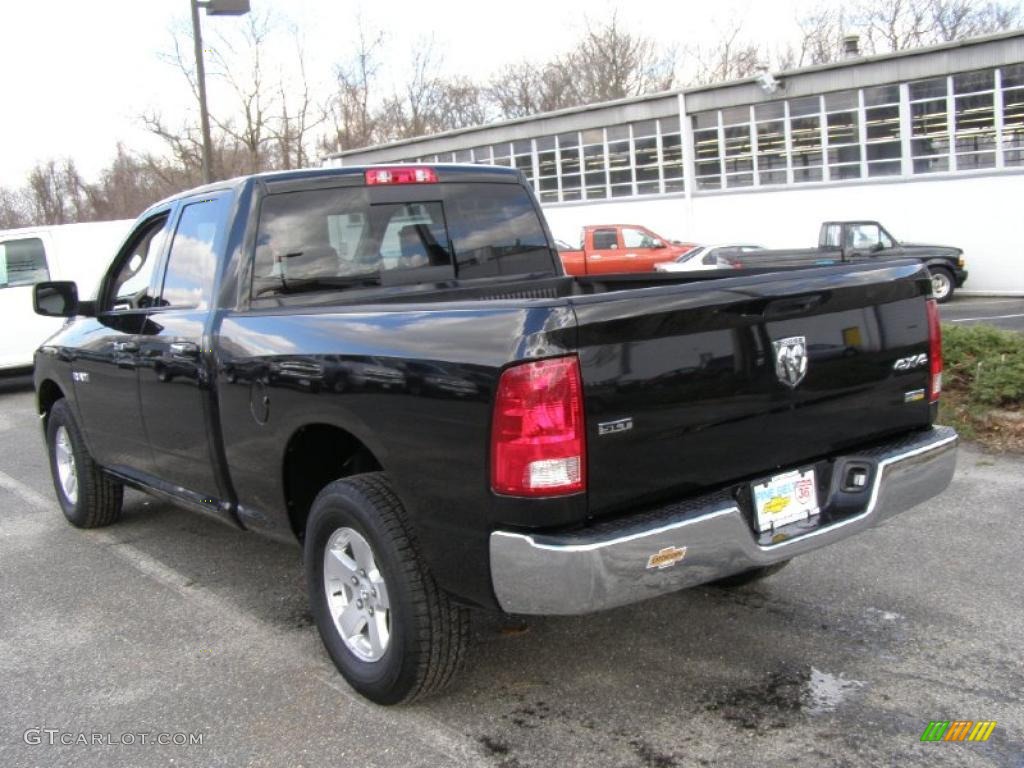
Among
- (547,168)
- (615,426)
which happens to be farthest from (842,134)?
(615,426)

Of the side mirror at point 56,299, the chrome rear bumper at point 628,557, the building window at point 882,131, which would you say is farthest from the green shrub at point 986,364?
the building window at point 882,131

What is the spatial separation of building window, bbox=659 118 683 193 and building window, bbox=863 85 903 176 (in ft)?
19.6

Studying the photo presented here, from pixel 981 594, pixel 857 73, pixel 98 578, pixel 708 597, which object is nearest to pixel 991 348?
pixel 981 594

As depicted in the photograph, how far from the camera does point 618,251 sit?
23500 mm

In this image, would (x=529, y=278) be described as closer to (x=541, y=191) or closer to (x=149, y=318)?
(x=149, y=318)

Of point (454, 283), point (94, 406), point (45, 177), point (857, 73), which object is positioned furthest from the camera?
point (45, 177)

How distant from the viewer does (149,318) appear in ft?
15.0

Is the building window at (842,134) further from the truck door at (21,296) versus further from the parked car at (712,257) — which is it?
the truck door at (21,296)

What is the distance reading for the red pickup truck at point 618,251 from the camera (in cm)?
2331

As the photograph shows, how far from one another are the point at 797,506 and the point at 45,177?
7055 centimetres

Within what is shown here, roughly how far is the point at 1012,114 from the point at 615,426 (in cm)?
2189

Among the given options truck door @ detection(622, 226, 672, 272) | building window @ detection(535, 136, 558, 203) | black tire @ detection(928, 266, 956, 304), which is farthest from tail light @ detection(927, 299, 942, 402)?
building window @ detection(535, 136, 558, 203)

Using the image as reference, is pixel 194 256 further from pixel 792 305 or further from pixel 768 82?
pixel 768 82

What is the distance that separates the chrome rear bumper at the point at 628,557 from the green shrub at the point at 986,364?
455 centimetres
